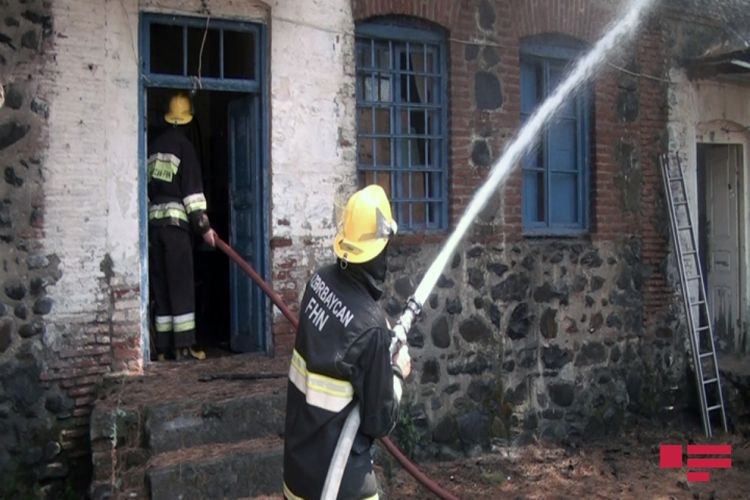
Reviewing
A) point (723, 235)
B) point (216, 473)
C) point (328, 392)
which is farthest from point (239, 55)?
point (723, 235)

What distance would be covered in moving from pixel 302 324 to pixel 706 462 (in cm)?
633

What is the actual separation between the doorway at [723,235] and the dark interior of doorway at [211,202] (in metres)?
6.49

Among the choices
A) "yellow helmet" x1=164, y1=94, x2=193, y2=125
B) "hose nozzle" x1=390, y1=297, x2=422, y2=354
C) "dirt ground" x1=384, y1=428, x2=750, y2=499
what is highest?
"yellow helmet" x1=164, y1=94, x2=193, y2=125

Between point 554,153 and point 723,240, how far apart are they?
3.51 metres

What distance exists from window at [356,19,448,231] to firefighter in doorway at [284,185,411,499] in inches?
166

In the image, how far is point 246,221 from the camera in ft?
26.2

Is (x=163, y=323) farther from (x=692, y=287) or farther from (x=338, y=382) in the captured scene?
(x=692, y=287)

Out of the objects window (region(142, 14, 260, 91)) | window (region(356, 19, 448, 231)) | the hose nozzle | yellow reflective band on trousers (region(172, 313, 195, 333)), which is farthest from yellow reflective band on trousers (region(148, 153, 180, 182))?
the hose nozzle

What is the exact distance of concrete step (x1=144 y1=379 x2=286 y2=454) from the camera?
609cm

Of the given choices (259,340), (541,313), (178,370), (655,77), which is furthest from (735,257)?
(178,370)

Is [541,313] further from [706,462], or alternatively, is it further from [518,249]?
[706,462]

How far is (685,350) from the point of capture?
10.2m

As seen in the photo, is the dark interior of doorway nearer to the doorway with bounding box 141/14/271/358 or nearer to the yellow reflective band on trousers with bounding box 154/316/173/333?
the doorway with bounding box 141/14/271/358

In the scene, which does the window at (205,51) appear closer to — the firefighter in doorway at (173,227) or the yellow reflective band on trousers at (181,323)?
the firefighter in doorway at (173,227)
